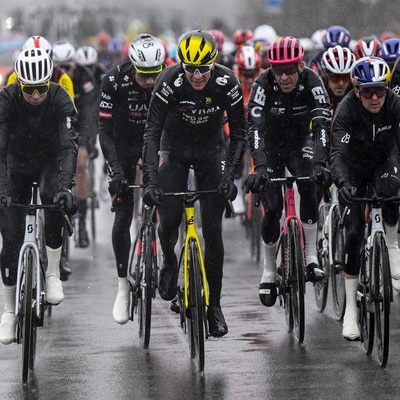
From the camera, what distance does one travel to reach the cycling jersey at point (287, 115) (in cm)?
1072

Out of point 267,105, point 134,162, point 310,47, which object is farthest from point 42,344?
point 310,47

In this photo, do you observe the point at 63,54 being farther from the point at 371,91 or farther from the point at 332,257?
the point at 371,91

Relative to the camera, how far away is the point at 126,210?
11.5 meters

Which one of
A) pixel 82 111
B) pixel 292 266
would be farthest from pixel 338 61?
pixel 82 111

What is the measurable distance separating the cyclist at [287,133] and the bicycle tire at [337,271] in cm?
39

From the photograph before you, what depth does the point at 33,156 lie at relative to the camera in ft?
34.7

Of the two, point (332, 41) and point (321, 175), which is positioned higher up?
point (332, 41)

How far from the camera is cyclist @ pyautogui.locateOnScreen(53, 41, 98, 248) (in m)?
16.4

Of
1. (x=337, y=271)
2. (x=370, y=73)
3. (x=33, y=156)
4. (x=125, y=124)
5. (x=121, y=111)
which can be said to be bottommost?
(x=337, y=271)

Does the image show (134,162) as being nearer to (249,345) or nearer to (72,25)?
(249,345)

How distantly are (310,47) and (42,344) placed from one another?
19.2 meters

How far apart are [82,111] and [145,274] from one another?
19.8ft

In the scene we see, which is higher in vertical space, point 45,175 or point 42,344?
point 45,175

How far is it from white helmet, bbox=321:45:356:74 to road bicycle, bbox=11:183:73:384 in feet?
12.3
